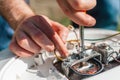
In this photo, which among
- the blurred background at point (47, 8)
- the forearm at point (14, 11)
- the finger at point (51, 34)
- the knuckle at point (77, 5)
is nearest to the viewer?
the knuckle at point (77, 5)

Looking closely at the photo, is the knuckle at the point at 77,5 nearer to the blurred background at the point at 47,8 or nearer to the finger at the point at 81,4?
the finger at the point at 81,4

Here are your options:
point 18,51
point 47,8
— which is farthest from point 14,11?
point 47,8

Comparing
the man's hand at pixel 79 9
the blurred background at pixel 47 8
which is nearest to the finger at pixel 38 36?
the man's hand at pixel 79 9

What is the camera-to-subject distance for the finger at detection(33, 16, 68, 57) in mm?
855

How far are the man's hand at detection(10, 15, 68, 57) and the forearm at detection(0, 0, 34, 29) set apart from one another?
0.41 ft

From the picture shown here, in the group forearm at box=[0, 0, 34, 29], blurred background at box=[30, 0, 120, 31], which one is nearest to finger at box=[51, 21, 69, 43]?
forearm at box=[0, 0, 34, 29]

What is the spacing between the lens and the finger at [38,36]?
0.86 metres

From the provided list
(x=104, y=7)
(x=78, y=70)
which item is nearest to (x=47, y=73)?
(x=78, y=70)

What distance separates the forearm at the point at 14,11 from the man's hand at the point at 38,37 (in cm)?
13

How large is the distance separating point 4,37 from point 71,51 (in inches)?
16.3

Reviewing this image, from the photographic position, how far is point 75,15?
2.49ft

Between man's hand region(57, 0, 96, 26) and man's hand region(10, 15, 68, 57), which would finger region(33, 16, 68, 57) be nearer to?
man's hand region(10, 15, 68, 57)

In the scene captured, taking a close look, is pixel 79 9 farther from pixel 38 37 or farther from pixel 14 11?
pixel 14 11

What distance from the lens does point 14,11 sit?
1.11 meters
